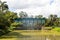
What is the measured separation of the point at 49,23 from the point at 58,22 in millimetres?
2863

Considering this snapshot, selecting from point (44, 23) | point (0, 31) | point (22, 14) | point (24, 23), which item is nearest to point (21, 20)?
point (24, 23)

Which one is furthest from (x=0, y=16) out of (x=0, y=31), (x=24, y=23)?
(x=24, y=23)

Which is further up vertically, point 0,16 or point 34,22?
point 0,16

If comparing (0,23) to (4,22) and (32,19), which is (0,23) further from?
(32,19)

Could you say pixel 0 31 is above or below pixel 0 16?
below

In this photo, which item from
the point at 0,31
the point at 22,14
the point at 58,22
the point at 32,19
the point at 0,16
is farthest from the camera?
the point at 22,14

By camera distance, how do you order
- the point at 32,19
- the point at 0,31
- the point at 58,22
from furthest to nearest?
the point at 32,19, the point at 58,22, the point at 0,31

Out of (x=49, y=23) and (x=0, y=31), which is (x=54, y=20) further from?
(x=0, y=31)

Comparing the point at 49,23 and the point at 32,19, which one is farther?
the point at 32,19

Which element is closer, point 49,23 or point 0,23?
point 0,23

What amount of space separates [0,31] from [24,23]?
1317 inches

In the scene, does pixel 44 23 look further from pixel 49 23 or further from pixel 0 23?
pixel 0 23

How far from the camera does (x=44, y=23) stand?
66250mm

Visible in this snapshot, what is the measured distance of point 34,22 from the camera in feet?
222
